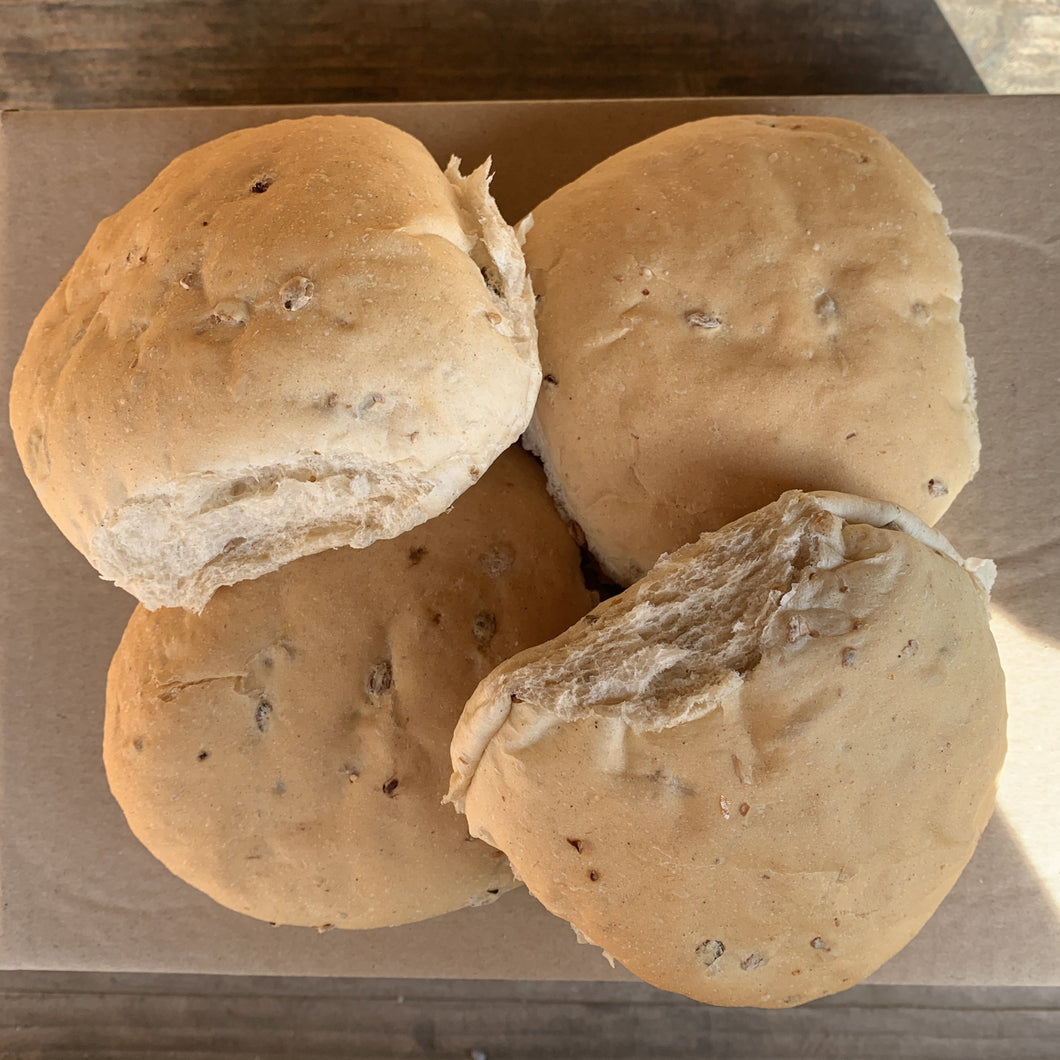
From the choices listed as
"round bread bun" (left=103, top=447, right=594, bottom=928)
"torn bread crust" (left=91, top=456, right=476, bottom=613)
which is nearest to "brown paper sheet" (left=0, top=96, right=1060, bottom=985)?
"round bread bun" (left=103, top=447, right=594, bottom=928)

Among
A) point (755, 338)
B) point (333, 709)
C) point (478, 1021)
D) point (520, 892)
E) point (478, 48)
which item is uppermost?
point (478, 48)

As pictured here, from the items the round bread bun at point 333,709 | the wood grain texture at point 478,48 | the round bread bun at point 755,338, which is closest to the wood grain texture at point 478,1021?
the round bread bun at point 333,709

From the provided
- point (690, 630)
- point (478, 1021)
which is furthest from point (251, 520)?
point (478, 1021)

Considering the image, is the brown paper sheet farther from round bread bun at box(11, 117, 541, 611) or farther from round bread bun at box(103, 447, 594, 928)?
round bread bun at box(11, 117, 541, 611)

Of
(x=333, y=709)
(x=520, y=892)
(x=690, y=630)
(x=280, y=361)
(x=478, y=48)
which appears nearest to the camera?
(x=280, y=361)

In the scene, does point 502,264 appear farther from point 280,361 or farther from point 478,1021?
point 478,1021

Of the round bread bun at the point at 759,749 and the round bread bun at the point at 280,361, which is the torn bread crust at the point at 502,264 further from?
the round bread bun at the point at 759,749

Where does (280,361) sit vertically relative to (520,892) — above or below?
above

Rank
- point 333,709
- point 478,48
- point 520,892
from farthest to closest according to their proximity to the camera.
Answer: point 478,48, point 520,892, point 333,709
